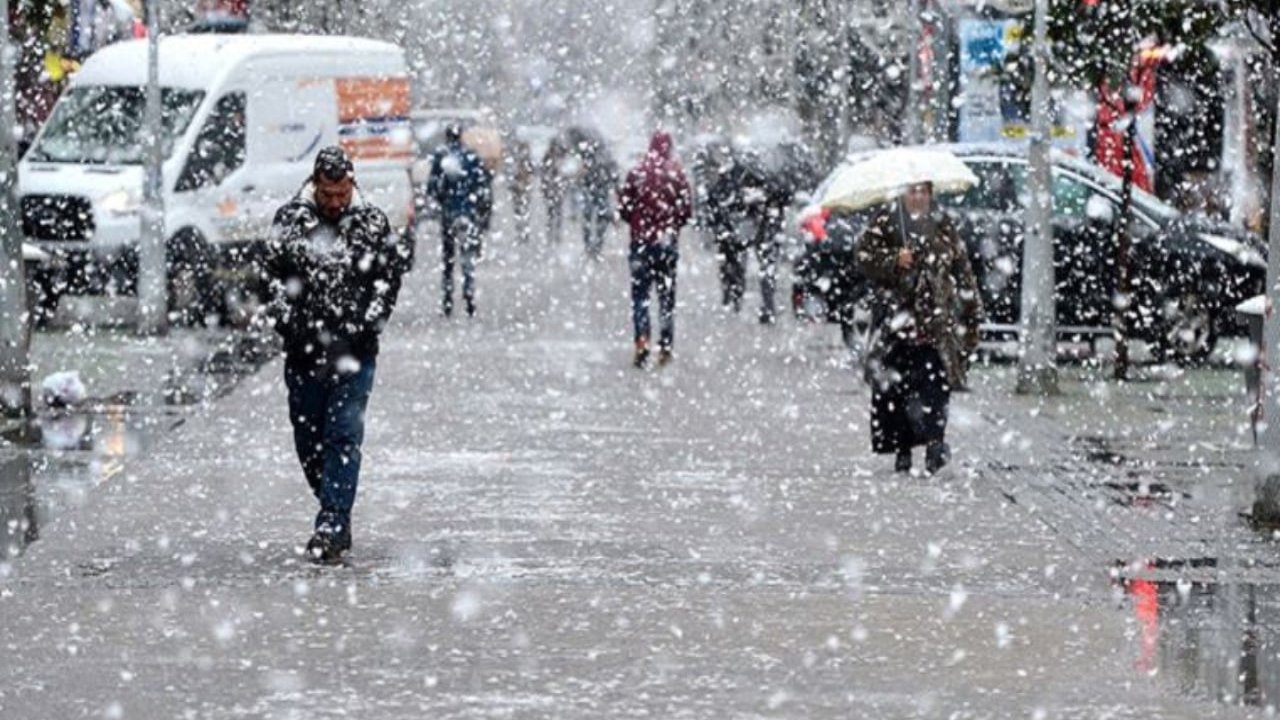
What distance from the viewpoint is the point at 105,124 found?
91.7 ft

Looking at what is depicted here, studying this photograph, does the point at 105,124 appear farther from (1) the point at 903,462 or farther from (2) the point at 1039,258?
(1) the point at 903,462

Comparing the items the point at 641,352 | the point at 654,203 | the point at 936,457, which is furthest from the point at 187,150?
the point at 936,457

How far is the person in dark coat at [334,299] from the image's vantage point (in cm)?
1209

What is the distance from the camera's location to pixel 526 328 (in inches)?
1078

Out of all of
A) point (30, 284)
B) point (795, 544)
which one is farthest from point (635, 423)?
point (30, 284)

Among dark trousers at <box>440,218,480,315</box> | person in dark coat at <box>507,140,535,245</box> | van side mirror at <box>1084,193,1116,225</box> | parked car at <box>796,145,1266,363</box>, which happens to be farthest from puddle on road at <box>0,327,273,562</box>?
person in dark coat at <box>507,140,535,245</box>

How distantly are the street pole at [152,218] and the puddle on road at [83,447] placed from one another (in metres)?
3.40

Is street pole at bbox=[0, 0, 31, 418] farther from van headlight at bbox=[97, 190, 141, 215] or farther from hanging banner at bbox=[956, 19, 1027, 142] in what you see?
hanging banner at bbox=[956, 19, 1027, 142]

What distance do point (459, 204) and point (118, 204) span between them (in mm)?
4052

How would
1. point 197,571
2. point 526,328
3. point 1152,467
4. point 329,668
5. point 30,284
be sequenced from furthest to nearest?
1. point 526,328
2. point 30,284
3. point 1152,467
4. point 197,571
5. point 329,668

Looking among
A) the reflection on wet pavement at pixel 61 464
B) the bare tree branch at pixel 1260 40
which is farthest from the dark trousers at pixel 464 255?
the bare tree branch at pixel 1260 40

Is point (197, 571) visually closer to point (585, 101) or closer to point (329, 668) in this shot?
point (329, 668)

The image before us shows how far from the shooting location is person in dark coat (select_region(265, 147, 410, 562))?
12.1 meters

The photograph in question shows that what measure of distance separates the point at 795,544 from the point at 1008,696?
11.9ft
